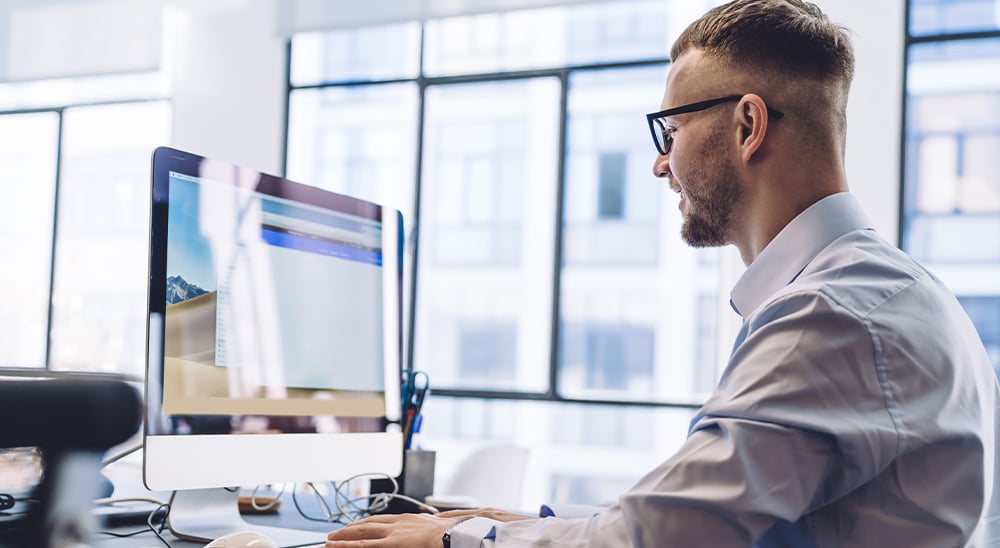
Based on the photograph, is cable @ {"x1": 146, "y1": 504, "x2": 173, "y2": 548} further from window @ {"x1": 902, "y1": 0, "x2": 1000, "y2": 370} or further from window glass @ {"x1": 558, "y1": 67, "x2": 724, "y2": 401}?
window glass @ {"x1": 558, "y1": 67, "x2": 724, "y2": 401}

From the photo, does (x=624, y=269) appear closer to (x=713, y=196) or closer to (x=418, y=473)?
(x=418, y=473)

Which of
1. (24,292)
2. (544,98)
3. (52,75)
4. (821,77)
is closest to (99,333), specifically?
(24,292)

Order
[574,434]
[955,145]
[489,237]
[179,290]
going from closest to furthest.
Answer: [179,290] → [955,145] → [489,237] → [574,434]

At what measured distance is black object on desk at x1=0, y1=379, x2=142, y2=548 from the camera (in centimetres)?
41

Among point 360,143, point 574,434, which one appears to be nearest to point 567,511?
point 360,143

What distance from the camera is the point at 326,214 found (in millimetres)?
1462

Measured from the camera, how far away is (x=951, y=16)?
3.85 m

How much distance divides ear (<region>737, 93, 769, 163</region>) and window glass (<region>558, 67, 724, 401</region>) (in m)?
7.60

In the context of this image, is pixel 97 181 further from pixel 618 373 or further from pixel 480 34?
pixel 618 373

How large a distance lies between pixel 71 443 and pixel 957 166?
13.9 feet

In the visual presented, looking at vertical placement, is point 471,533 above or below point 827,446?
below

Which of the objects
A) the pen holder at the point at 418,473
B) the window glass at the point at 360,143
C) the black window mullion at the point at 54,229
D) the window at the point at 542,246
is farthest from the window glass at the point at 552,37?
the pen holder at the point at 418,473

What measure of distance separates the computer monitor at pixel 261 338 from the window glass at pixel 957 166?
2.95 m

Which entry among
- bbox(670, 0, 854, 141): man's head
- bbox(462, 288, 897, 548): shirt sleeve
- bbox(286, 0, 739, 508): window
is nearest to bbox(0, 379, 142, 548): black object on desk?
bbox(462, 288, 897, 548): shirt sleeve
